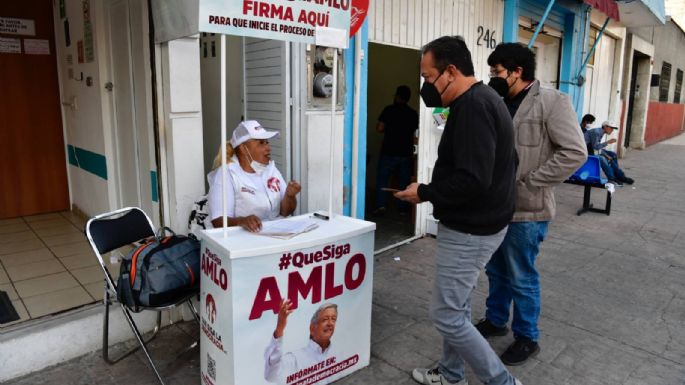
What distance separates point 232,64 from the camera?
4.02 meters

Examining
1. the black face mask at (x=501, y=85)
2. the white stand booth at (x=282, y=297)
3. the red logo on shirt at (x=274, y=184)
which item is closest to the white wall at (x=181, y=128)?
the red logo on shirt at (x=274, y=184)

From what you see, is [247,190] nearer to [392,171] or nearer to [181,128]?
[181,128]

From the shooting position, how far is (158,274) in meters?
2.56

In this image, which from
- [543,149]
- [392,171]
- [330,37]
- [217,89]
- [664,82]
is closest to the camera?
[330,37]

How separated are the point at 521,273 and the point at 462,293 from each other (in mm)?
705

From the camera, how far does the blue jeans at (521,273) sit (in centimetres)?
277

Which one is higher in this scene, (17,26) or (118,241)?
(17,26)

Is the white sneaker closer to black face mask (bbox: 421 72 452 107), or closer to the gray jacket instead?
the gray jacket

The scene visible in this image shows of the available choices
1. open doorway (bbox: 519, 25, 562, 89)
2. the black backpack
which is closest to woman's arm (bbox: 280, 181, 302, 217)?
the black backpack

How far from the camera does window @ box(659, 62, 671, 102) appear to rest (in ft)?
58.1

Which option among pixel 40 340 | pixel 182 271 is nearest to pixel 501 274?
pixel 182 271

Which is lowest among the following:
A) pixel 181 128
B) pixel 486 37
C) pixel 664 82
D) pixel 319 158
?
pixel 319 158

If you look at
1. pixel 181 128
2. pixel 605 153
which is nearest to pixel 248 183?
pixel 181 128

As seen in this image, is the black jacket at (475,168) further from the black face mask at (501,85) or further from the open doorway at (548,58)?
the open doorway at (548,58)
